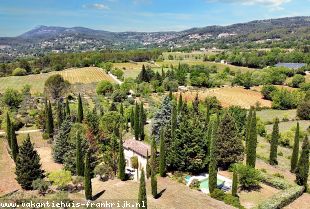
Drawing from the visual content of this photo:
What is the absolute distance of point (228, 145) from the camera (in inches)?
1554

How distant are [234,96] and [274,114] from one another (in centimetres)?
1798

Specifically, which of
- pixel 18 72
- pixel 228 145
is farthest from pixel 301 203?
pixel 18 72

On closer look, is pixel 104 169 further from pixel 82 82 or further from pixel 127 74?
pixel 127 74

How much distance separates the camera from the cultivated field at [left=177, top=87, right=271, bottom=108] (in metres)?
84.0

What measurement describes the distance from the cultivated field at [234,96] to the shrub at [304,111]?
1489 centimetres

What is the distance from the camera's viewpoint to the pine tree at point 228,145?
39.5 meters

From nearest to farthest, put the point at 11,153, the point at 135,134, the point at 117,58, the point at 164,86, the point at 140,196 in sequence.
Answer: the point at 140,196, the point at 11,153, the point at 135,134, the point at 164,86, the point at 117,58

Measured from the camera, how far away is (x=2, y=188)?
35281 mm

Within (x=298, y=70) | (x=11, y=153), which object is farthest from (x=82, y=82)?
(x=298, y=70)

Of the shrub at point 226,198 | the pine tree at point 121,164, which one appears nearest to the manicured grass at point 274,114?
the shrub at point 226,198

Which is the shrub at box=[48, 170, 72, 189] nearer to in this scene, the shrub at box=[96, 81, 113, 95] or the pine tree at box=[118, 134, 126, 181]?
the pine tree at box=[118, 134, 126, 181]

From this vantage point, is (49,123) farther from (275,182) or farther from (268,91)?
(268,91)

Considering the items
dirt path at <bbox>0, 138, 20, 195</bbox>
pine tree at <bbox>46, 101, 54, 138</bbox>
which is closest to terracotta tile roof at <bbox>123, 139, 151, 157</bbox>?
dirt path at <bbox>0, 138, 20, 195</bbox>

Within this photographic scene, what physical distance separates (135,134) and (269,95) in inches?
1880
